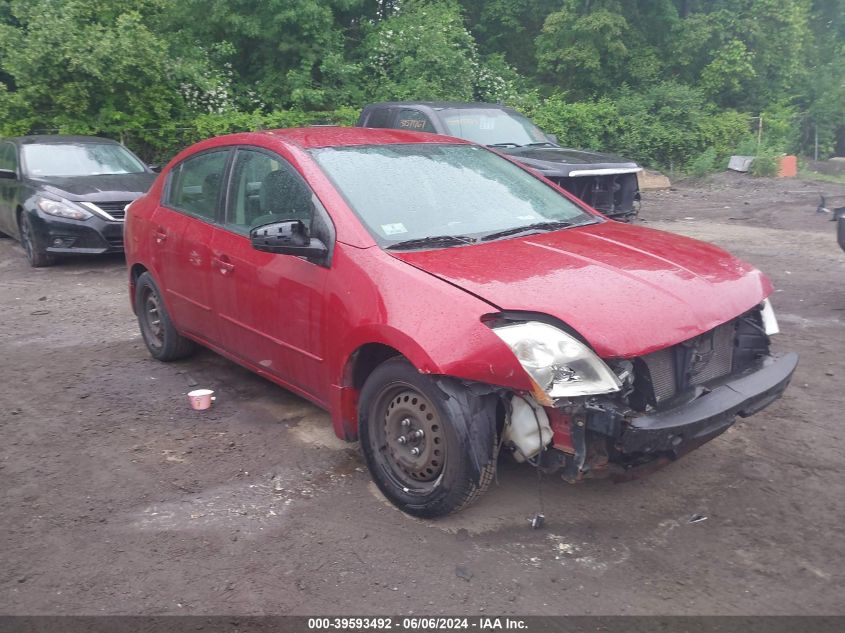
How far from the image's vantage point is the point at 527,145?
10.8 m

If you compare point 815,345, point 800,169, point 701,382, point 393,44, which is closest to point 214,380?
point 701,382

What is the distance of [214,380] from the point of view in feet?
18.9

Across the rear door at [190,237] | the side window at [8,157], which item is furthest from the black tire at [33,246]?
the rear door at [190,237]

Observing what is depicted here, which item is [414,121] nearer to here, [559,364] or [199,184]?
[199,184]

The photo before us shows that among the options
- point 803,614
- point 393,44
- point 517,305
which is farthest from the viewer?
point 393,44

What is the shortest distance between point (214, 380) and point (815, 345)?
4594 millimetres

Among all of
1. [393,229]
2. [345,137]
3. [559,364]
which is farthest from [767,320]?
[345,137]

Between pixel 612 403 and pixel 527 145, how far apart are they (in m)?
8.01

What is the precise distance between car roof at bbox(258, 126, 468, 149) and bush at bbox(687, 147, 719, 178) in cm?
1619

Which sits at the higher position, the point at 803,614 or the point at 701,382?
the point at 701,382

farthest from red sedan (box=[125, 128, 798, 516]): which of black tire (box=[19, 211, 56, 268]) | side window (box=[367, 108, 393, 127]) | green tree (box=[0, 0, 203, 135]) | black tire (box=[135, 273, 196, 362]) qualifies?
green tree (box=[0, 0, 203, 135])

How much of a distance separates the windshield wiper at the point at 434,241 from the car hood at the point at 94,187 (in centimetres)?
657

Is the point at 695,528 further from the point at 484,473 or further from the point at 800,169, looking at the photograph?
the point at 800,169

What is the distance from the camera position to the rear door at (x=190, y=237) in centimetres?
509
